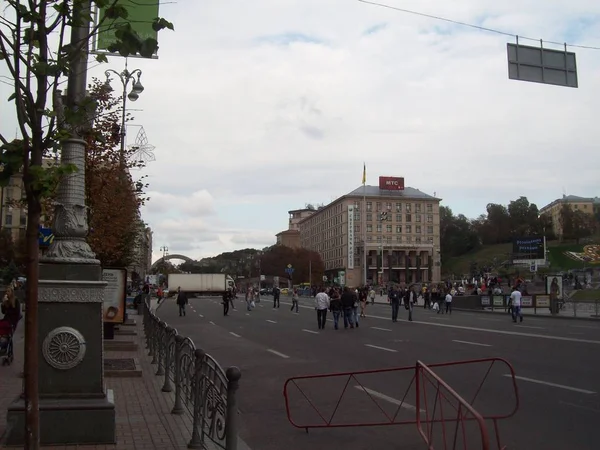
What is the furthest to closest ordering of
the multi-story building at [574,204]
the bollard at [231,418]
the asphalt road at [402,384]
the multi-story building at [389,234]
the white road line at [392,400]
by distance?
the multi-story building at [574,204]
the multi-story building at [389,234]
the white road line at [392,400]
the asphalt road at [402,384]
the bollard at [231,418]

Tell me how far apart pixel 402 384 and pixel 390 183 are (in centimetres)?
13546

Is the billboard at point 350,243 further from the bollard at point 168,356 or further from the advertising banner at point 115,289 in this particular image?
the bollard at point 168,356

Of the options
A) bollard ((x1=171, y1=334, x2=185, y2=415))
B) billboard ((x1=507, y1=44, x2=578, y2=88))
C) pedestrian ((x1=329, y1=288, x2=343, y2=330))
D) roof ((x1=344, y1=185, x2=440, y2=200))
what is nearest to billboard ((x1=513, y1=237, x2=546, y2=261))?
pedestrian ((x1=329, y1=288, x2=343, y2=330))

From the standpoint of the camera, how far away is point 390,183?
145 m

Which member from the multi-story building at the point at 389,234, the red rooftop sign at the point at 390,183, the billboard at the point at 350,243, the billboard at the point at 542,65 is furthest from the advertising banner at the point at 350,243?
the billboard at the point at 542,65

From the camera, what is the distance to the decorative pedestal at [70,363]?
6.47m

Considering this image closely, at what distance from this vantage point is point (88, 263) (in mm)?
7039

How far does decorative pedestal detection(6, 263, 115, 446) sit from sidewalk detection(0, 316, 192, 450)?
0.69ft

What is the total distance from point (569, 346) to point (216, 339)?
37.4ft

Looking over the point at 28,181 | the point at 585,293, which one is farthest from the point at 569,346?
the point at 585,293

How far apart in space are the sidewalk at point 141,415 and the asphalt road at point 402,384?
999 mm

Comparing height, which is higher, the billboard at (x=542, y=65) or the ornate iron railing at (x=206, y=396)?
the billboard at (x=542, y=65)

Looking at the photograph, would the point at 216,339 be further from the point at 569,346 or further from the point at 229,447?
the point at 229,447

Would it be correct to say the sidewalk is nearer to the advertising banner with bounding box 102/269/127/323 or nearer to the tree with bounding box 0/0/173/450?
the tree with bounding box 0/0/173/450
